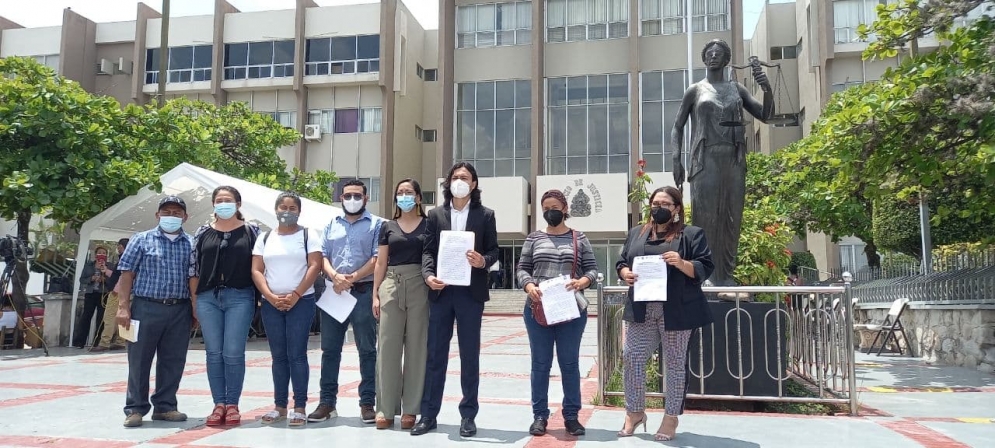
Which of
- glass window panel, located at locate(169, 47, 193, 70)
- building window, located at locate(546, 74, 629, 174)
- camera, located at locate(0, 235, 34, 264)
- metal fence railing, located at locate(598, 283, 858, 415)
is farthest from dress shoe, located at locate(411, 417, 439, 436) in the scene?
glass window panel, located at locate(169, 47, 193, 70)

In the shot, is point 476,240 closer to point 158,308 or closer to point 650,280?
point 650,280

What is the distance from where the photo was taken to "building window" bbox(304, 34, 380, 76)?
112 ft

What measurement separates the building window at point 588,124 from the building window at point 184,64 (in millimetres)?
17260

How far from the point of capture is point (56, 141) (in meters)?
11.3

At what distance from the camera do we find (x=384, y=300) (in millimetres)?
5137

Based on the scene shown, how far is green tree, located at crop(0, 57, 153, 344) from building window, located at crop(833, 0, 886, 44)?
2900 centimetres

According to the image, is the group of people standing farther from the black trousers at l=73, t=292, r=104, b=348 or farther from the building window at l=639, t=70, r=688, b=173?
the building window at l=639, t=70, r=688, b=173

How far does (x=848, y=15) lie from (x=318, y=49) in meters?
24.4

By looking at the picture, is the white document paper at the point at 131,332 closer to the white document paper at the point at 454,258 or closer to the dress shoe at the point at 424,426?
the dress shoe at the point at 424,426

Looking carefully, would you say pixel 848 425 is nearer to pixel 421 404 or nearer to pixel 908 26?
pixel 421 404

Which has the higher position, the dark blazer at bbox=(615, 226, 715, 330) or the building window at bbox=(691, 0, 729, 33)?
the building window at bbox=(691, 0, 729, 33)

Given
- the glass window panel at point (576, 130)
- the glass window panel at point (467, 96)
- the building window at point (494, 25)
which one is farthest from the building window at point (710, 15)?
the glass window panel at point (467, 96)

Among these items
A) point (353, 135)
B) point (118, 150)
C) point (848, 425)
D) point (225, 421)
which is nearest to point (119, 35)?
point (353, 135)

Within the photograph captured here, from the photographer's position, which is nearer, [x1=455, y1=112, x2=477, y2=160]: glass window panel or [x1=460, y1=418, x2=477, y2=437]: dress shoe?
[x1=460, y1=418, x2=477, y2=437]: dress shoe
